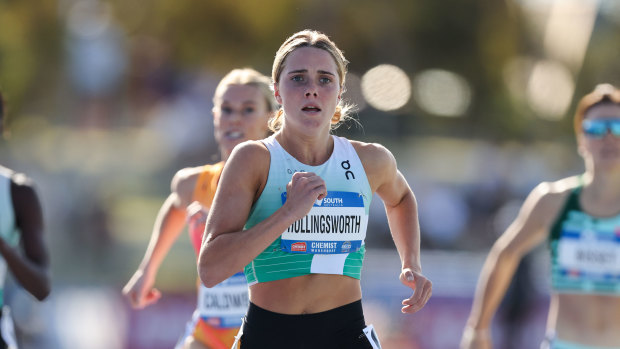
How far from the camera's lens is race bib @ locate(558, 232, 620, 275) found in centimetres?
514

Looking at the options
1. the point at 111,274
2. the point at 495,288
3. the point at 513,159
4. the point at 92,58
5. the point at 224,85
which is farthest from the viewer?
the point at 92,58

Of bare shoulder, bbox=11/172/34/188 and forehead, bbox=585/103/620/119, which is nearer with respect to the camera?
bare shoulder, bbox=11/172/34/188


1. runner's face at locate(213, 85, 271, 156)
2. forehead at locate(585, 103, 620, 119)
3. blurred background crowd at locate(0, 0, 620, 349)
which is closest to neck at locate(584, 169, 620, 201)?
forehead at locate(585, 103, 620, 119)

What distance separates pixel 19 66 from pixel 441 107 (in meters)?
13.5

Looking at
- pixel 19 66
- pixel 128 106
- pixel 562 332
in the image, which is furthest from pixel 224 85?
pixel 128 106

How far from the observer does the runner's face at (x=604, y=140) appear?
5.25 meters

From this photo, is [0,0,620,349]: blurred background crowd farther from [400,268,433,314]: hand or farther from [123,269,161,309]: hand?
[400,268,433,314]: hand

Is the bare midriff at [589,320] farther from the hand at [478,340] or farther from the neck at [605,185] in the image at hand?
the neck at [605,185]

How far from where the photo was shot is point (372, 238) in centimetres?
1454

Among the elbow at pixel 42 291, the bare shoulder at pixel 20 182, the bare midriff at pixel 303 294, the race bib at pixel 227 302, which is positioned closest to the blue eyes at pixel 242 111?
the race bib at pixel 227 302

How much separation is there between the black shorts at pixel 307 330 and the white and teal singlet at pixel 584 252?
2183mm

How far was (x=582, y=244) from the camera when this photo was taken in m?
5.20

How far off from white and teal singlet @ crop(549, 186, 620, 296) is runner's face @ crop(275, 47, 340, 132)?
2.39m

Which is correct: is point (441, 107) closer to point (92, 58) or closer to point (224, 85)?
point (92, 58)
